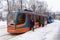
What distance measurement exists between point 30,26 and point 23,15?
93.8 inches

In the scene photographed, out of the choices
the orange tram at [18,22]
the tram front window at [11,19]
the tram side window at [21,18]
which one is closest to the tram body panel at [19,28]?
the orange tram at [18,22]

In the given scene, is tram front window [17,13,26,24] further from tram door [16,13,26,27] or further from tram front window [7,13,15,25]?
tram front window [7,13,15,25]

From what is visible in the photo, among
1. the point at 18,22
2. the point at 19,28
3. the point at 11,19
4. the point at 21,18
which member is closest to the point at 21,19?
the point at 21,18

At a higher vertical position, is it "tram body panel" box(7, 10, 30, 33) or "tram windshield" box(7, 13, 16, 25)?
"tram windshield" box(7, 13, 16, 25)

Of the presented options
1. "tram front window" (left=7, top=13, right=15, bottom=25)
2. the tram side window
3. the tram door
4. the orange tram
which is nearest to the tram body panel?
the orange tram

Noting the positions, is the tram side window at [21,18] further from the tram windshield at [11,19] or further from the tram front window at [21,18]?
the tram windshield at [11,19]

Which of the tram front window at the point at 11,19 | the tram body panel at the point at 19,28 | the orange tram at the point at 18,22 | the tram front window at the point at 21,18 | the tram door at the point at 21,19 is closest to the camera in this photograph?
the tram body panel at the point at 19,28

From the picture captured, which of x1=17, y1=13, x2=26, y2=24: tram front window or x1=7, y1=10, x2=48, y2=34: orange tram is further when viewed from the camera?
Result: x1=17, y1=13, x2=26, y2=24: tram front window

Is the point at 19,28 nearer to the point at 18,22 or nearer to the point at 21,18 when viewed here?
the point at 18,22

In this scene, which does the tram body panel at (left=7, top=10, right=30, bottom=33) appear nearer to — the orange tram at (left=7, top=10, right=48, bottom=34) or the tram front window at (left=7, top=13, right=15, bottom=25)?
the orange tram at (left=7, top=10, right=48, bottom=34)

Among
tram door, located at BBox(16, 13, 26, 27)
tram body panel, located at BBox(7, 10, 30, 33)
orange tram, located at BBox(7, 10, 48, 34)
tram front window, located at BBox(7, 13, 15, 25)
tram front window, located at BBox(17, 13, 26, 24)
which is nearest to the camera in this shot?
tram body panel, located at BBox(7, 10, 30, 33)

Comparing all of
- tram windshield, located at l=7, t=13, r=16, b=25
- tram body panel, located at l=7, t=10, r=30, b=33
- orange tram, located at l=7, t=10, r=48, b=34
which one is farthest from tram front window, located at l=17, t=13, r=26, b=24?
tram windshield, located at l=7, t=13, r=16, b=25

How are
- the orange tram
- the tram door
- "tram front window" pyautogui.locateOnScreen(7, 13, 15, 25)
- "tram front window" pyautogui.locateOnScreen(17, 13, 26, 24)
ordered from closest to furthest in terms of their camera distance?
the orange tram < "tram front window" pyautogui.locateOnScreen(7, 13, 15, 25) < the tram door < "tram front window" pyautogui.locateOnScreen(17, 13, 26, 24)

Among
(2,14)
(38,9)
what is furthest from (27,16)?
(2,14)
